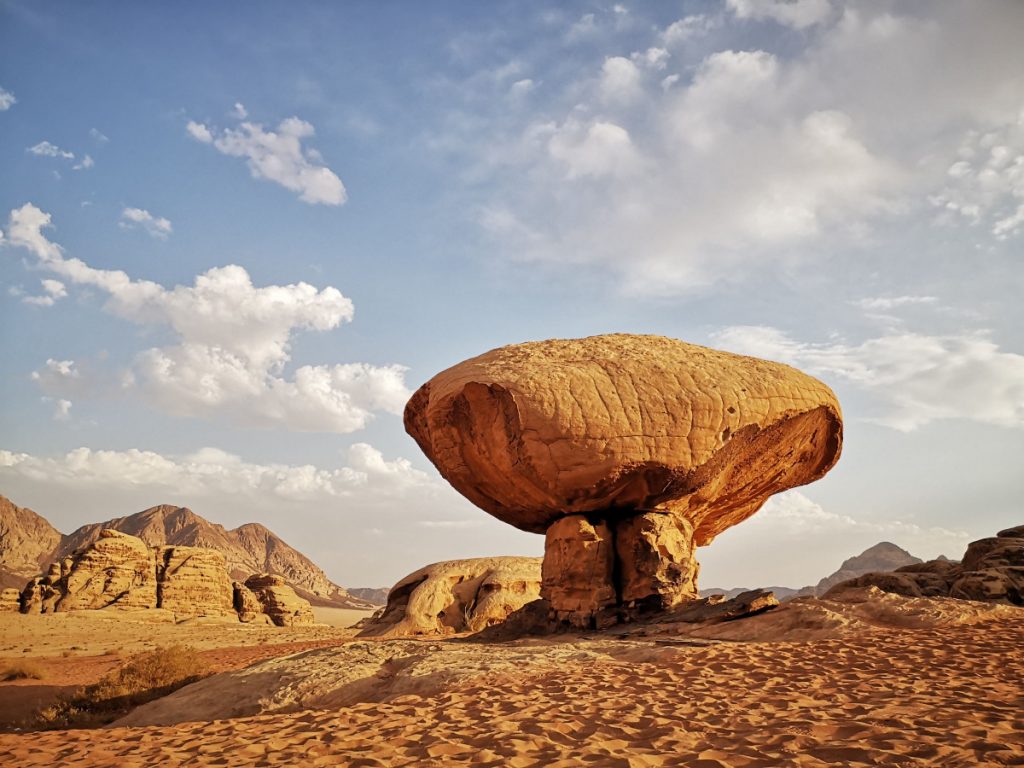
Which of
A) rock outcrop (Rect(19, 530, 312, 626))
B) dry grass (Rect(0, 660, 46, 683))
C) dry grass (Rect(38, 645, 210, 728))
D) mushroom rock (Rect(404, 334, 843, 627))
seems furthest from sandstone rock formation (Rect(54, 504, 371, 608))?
mushroom rock (Rect(404, 334, 843, 627))

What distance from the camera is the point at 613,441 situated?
10.6m

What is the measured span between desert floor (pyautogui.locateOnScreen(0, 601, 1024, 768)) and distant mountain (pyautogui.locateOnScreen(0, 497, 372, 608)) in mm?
69405

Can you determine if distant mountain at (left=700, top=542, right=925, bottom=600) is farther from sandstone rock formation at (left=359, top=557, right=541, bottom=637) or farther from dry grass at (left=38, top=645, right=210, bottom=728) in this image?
dry grass at (left=38, top=645, right=210, bottom=728)

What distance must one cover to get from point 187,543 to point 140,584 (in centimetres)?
6236

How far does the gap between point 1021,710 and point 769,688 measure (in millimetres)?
1996

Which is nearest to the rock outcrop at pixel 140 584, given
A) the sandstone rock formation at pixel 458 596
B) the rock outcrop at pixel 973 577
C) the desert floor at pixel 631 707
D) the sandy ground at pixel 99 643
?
the sandy ground at pixel 99 643

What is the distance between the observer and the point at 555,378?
11.0 metres

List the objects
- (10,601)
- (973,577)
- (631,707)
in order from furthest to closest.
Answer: (10,601) < (973,577) < (631,707)

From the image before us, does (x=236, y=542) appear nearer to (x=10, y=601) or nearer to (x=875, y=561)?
(x=10, y=601)

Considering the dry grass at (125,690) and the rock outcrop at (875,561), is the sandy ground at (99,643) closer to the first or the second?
the dry grass at (125,690)

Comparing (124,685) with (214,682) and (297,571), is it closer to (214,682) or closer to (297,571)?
(214,682)

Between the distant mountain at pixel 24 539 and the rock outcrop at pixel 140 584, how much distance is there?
2021 inches

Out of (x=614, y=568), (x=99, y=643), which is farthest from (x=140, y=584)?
(x=614, y=568)

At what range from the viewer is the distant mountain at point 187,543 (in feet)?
243
